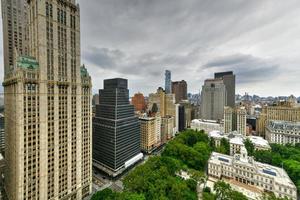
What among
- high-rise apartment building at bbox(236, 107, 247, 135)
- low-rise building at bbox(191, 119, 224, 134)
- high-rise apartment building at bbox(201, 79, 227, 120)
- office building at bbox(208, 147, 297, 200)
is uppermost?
high-rise apartment building at bbox(201, 79, 227, 120)

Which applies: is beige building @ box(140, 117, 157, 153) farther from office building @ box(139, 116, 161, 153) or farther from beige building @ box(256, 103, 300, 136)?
beige building @ box(256, 103, 300, 136)

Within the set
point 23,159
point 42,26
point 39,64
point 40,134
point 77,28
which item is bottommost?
point 23,159

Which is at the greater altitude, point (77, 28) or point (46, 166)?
point (77, 28)

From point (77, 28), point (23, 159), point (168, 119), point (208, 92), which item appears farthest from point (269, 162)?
point (208, 92)

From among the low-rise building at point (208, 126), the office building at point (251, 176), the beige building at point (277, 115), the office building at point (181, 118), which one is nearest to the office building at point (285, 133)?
the beige building at point (277, 115)

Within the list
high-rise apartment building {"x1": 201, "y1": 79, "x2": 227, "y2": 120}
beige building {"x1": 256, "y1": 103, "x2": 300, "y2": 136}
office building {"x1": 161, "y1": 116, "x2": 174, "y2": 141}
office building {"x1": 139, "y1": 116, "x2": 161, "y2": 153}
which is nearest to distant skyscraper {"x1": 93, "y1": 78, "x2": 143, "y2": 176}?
office building {"x1": 139, "y1": 116, "x2": 161, "y2": 153}

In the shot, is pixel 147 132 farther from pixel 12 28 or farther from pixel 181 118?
pixel 12 28

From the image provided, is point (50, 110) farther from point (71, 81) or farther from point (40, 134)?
point (71, 81)
